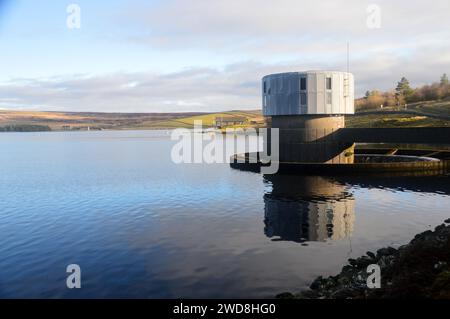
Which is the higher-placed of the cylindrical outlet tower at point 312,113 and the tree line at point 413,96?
the tree line at point 413,96

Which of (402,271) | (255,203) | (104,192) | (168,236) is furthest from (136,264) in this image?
(104,192)

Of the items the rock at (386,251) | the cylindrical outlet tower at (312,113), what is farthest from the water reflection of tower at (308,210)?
the cylindrical outlet tower at (312,113)

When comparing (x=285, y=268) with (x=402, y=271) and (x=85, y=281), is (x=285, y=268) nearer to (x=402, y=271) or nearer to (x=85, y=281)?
(x=402, y=271)

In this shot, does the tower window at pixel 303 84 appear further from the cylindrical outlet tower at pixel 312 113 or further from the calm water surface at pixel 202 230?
the calm water surface at pixel 202 230

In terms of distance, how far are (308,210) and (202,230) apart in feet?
35.0

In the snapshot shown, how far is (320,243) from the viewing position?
24406mm

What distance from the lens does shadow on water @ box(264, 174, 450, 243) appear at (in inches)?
1062

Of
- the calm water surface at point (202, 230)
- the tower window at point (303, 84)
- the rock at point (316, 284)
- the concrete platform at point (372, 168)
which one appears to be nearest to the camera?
the rock at point (316, 284)

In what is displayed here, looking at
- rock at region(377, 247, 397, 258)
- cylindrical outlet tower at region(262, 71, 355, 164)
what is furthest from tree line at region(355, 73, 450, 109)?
rock at region(377, 247, 397, 258)

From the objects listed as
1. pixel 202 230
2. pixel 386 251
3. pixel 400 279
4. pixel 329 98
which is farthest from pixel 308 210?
pixel 329 98

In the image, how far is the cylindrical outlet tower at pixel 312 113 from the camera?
54469mm

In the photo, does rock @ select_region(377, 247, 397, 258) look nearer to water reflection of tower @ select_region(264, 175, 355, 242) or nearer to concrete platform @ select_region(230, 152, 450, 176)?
water reflection of tower @ select_region(264, 175, 355, 242)

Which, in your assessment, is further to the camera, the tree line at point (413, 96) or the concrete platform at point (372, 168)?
the tree line at point (413, 96)

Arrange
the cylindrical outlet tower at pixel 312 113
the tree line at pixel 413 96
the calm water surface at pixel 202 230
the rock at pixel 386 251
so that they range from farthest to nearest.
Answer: the tree line at pixel 413 96
the cylindrical outlet tower at pixel 312 113
the rock at pixel 386 251
the calm water surface at pixel 202 230
